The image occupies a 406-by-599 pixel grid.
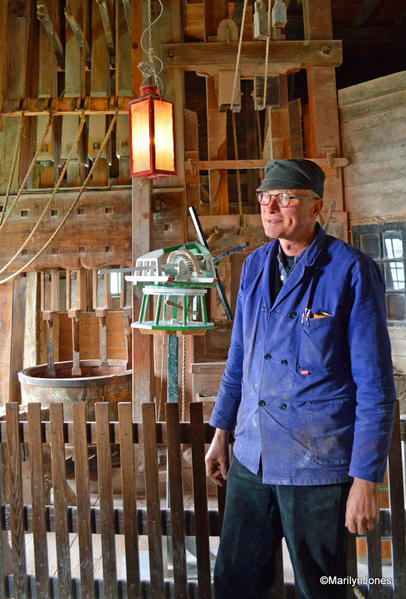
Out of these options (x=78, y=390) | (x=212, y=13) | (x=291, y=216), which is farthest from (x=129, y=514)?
(x=212, y=13)

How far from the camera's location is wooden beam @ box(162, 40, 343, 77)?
217 inches

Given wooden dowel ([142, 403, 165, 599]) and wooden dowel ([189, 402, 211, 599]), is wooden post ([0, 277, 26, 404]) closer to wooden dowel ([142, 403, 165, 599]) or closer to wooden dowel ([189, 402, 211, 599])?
wooden dowel ([142, 403, 165, 599])

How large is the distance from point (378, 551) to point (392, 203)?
14.1ft

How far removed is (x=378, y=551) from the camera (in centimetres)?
273

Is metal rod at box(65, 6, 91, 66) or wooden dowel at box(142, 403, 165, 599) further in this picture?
metal rod at box(65, 6, 91, 66)

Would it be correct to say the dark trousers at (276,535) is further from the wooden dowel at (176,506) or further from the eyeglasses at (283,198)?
the eyeglasses at (283,198)

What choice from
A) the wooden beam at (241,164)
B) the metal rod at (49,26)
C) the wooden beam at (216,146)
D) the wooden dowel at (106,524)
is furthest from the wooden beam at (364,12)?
the wooden dowel at (106,524)

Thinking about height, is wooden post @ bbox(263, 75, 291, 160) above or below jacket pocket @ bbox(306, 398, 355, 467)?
above

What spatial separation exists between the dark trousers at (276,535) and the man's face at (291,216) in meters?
1.07

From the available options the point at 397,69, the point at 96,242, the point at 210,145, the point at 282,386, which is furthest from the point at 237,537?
the point at 397,69

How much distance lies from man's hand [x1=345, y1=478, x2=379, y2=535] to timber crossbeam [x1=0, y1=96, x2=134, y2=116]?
4.76m

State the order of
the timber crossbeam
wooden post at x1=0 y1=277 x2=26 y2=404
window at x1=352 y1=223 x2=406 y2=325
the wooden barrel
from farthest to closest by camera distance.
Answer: wooden post at x1=0 y1=277 x2=26 y2=404 < window at x1=352 y1=223 x2=406 y2=325 < the wooden barrel < the timber crossbeam

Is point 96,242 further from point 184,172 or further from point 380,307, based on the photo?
point 380,307

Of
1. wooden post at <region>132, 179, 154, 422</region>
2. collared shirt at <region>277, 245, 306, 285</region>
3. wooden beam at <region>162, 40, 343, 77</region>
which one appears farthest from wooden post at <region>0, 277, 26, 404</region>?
collared shirt at <region>277, 245, 306, 285</region>
